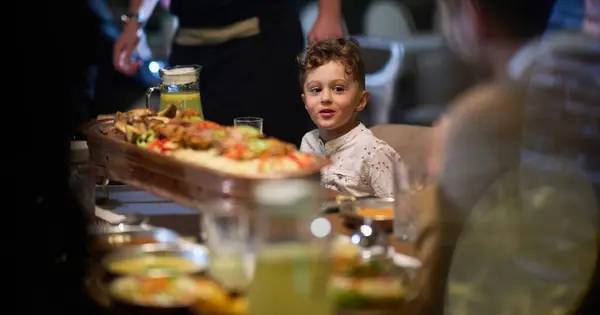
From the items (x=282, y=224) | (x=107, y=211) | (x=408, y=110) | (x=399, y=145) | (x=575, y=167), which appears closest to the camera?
(x=282, y=224)

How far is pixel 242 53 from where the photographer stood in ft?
10.2

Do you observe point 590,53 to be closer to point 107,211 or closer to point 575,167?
point 575,167

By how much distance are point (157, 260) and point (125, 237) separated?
0.17 m

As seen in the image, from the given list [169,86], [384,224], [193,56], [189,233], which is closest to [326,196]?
[384,224]

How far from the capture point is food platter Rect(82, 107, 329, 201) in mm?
1545

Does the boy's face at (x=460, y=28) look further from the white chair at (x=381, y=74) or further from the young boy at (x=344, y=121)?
the young boy at (x=344, y=121)

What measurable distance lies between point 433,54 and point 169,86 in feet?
8.41

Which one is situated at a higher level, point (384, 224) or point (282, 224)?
point (282, 224)

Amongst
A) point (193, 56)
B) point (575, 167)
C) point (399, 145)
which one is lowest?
point (575, 167)

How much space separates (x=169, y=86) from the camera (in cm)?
239

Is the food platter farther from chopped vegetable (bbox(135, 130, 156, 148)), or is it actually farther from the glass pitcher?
the glass pitcher

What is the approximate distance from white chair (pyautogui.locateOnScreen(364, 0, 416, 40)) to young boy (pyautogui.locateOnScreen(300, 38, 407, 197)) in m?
2.07

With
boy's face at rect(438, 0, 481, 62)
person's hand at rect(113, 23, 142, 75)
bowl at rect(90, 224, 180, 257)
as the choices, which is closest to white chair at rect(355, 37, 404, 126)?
boy's face at rect(438, 0, 481, 62)

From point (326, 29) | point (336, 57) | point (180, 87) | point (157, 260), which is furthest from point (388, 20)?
point (157, 260)
